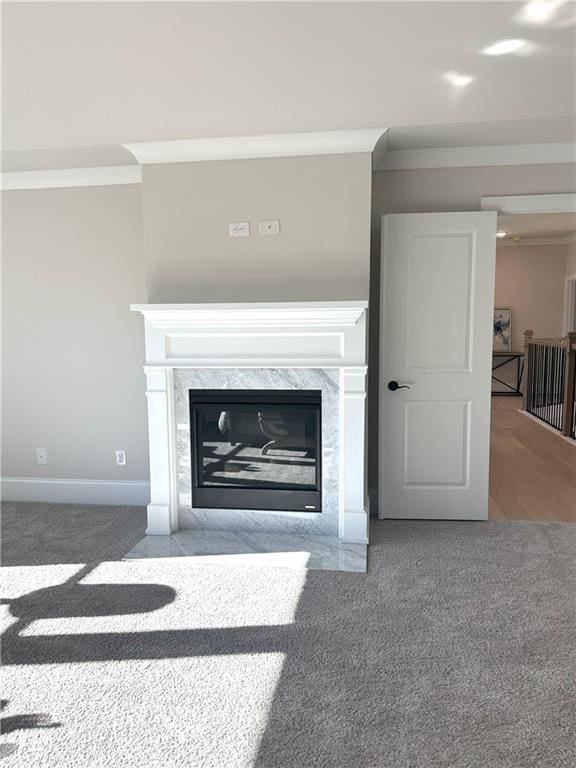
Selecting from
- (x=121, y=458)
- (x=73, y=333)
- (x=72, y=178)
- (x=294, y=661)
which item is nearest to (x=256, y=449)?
(x=121, y=458)

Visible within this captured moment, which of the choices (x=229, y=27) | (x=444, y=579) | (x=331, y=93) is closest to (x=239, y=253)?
(x=331, y=93)

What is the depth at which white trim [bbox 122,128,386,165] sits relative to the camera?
10.2ft

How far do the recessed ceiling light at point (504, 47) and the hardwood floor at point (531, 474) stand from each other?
2.78 metres

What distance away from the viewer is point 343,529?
3.30m

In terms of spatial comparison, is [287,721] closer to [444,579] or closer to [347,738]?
[347,738]

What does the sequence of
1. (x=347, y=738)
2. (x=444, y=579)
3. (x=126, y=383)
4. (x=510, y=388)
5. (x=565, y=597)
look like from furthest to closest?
(x=510, y=388) < (x=126, y=383) < (x=444, y=579) < (x=565, y=597) < (x=347, y=738)

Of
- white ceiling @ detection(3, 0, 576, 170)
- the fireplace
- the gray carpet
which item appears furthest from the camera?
the fireplace

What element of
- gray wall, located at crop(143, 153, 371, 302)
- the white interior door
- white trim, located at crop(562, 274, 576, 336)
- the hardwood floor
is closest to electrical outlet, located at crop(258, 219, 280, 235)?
gray wall, located at crop(143, 153, 371, 302)

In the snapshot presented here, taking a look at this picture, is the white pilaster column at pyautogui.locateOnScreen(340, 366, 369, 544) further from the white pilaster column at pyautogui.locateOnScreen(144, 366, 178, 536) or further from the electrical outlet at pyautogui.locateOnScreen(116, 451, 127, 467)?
the electrical outlet at pyautogui.locateOnScreen(116, 451, 127, 467)

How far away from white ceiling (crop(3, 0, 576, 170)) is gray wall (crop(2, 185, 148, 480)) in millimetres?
620

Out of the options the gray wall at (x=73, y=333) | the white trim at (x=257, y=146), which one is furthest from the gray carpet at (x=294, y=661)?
the white trim at (x=257, y=146)

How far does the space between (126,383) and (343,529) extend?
6.26 feet

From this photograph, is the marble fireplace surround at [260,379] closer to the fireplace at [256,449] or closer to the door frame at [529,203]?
the fireplace at [256,449]

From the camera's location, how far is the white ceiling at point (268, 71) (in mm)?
2318
